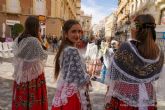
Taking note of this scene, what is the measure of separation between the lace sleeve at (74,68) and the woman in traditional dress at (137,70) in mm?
466

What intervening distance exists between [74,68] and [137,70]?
2.60 feet

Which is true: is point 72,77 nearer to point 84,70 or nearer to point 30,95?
point 84,70

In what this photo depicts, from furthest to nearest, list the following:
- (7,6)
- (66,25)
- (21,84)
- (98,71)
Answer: (7,6), (98,71), (21,84), (66,25)

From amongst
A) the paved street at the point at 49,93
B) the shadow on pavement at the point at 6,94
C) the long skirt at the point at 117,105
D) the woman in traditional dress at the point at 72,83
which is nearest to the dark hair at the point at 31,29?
the woman in traditional dress at the point at 72,83

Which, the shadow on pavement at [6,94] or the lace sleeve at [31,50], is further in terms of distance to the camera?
the shadow on pavement at [6,94]

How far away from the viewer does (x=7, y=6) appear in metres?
41.9

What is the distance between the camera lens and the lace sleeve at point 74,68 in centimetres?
405

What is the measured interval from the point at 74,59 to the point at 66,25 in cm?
47

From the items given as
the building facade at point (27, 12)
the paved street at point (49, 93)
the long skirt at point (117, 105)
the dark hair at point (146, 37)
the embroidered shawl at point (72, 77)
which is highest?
the building facade at point (27, 12)

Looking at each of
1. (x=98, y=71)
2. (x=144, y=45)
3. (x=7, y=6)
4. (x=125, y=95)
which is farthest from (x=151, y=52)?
(x=7, y=6)

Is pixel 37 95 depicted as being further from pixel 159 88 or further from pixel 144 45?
pixel 144 45

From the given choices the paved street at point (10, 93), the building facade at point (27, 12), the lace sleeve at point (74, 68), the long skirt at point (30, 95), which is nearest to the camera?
the lace sleeve at point (74, 68)

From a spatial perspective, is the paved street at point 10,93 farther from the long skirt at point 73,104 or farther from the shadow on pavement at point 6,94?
the long skirt at point 73,104

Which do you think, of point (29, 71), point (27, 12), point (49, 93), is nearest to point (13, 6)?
point (27, 12)
